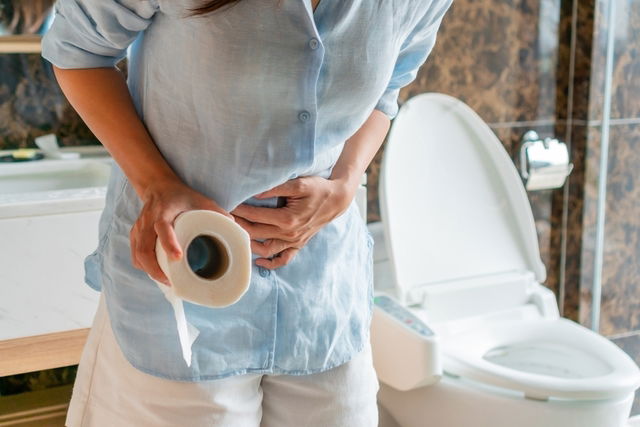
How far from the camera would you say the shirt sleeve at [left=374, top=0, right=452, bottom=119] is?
92 centimetres

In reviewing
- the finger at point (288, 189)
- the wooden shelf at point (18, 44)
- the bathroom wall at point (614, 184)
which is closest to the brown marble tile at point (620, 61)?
the bathroom wall at point (614, 184)

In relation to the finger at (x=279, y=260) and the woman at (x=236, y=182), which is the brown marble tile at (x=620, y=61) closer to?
the woman at (x=236, y=182)

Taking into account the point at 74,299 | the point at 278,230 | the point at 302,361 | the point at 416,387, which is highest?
the point at 278,230

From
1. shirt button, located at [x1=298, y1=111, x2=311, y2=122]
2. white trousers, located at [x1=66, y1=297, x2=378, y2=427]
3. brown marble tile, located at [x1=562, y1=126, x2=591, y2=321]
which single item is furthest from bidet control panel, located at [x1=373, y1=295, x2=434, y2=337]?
shirt button, located at [x1=298, y1=111, x2=311, y2=122]

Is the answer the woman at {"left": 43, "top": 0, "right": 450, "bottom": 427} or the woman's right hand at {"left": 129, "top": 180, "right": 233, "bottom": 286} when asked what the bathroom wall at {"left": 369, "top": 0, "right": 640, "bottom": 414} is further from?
the woman's right hand at {"left": 129, "top": 180, "right": 233, "bottom": 286}

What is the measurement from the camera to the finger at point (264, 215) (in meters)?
0.83

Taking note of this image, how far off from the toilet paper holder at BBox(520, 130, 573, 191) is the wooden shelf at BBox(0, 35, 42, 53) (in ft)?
4.10

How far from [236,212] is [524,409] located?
2.98 ft

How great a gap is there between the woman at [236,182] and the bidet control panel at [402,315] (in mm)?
669

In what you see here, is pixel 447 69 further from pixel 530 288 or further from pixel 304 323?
pixel 304 323

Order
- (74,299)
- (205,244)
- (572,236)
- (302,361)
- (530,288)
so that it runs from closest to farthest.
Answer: (205,244) → (302,361) → (74,299) → (530,288) → (572,236)

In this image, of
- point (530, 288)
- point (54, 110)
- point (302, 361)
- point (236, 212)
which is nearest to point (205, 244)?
point (236, 212)

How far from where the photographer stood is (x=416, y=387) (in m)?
1.63

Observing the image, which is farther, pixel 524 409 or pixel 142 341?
pixel 524 409
